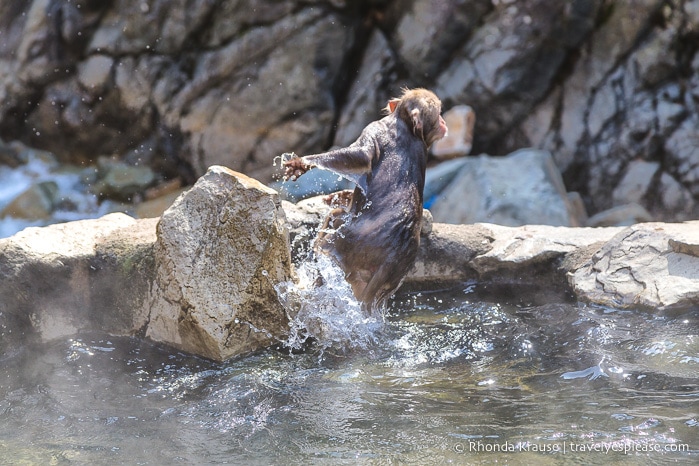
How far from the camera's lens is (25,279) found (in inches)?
154

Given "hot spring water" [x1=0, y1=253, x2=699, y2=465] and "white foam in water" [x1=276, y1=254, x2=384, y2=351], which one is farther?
"white foam in water" [x1=276, y1=254, x2=384, y2=351]

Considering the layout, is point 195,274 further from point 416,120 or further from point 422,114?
point 422,114

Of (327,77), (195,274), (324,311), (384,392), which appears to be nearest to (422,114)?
(324,311)

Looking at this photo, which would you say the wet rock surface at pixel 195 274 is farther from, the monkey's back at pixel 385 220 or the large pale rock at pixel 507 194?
the large pale rock at pixel 507 194

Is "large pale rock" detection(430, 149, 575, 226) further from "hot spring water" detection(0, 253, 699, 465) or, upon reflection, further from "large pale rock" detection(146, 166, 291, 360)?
"large pale rock" detection(146, 166, 291, 360)

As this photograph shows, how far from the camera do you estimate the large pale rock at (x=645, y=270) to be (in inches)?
165

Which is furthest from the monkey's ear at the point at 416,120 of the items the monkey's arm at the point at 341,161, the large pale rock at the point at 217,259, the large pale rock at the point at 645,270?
the large pale rock at the point at 645,270

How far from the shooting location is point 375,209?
4.39m

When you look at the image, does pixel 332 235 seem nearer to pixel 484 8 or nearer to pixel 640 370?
pixel 640 370

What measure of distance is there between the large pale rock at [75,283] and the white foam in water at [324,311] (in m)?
0.78

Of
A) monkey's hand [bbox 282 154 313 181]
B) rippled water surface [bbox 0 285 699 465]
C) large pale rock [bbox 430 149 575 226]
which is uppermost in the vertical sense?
monkey's hand [bbox 282 154 313 181]

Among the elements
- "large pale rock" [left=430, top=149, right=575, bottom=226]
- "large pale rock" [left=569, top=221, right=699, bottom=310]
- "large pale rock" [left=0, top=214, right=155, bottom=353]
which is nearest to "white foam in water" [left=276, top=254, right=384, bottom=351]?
"large pale rock" [left=0, top=214, right=155, bottom=353]

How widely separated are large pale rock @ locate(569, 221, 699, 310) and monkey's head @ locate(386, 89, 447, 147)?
1.22 m

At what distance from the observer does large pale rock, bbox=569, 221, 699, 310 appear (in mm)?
4195
